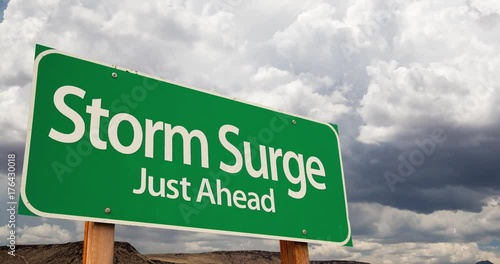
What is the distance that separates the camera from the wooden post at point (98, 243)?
251 centimetres

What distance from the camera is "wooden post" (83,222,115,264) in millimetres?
2512

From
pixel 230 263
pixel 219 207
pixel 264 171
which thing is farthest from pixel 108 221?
pixel 230 263

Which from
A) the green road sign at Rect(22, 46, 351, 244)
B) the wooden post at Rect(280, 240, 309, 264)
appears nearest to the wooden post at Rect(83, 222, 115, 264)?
the green road sign at Rect(22, 46, 351, 244)

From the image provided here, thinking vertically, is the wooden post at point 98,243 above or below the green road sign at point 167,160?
below

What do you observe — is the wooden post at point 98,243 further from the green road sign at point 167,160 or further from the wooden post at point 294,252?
the wooden post at point 294,252

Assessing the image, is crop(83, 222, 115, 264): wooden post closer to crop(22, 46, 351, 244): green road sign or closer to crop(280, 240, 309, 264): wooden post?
crop(22, 46, 351, 244): green road sign

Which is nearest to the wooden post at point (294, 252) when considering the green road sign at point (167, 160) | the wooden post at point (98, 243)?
the green road sign at point (167, 160)

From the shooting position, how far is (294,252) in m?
3.38

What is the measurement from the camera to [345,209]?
3.74 m

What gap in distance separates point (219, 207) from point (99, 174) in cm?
79

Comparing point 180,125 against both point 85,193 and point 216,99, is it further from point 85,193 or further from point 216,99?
point 85,193

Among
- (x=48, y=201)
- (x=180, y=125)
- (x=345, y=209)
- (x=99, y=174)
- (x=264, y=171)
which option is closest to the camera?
(x=48, y=201)

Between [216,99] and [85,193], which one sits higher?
[216,99]

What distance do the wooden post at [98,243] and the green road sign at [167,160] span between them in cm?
6
